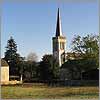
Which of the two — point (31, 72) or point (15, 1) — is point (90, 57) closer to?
point (31, 72)

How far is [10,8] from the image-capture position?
3723mm

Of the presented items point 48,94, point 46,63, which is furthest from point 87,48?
point 48,94

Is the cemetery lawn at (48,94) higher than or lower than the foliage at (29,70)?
lower

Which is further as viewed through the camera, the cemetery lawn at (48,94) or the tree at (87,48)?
the tree at (87,48)

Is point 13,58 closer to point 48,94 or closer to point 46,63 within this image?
point 46,63

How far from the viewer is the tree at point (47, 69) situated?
1666cm

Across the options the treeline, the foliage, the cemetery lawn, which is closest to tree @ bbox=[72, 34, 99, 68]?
the treeline

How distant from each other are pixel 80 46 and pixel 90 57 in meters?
1.41

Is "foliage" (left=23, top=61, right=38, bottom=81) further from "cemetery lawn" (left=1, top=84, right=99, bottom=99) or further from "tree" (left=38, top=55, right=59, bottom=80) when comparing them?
"cemetery lawn" (left=1, top=84, right=99, bottom=99)

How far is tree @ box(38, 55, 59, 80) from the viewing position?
54.7 feet

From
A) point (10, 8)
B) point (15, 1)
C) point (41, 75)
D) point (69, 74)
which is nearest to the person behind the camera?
point (15, 1)

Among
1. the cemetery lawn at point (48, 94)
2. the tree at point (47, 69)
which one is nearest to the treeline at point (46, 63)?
the tree at point (47, 69)

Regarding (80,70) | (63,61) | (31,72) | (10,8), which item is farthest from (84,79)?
(10,8)

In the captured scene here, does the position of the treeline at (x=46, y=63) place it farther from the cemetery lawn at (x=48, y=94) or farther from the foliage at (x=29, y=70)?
the cemetery lawn at (x=48, y=94)
